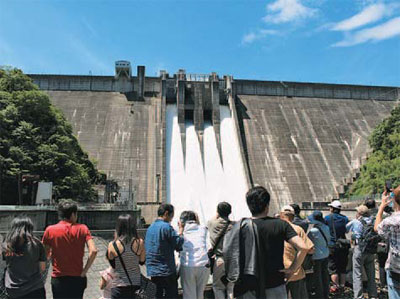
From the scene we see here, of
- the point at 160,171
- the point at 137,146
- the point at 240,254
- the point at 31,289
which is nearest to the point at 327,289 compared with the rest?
the point at 240,254

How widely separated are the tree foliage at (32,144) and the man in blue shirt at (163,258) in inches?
522

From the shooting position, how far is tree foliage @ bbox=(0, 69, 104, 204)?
1614 cm

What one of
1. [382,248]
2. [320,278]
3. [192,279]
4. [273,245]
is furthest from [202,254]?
[382,248]

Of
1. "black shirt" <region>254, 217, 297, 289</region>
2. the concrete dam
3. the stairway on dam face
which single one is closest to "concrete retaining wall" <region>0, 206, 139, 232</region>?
the concrete dam

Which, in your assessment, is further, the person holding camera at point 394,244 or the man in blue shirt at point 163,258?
the man in blue shirt at point 163,258

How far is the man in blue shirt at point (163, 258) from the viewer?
14.4 ft

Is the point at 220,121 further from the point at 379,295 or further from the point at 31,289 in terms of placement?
the point at 31,289

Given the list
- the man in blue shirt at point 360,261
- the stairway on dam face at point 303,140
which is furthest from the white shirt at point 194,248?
the stairway on dam face at point 303,140

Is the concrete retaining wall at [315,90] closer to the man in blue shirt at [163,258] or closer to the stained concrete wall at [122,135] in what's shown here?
the stained concrete wall at [122,135]

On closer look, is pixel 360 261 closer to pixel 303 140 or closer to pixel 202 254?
pixel 202 254

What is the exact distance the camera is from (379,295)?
611 centimetres

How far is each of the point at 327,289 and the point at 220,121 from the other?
23.6 metres

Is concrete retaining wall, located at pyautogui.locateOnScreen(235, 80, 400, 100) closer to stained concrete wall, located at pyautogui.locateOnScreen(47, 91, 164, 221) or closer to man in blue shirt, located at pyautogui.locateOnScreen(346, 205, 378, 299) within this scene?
stained concrete wall, located at pyautogui.locateOnScreen(47, 91, 164, 221)

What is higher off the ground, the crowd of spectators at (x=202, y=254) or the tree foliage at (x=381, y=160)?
the tree foliage at (x=381, y=160)
